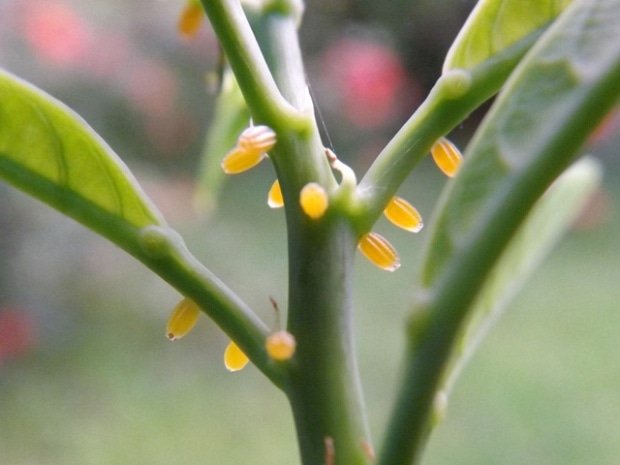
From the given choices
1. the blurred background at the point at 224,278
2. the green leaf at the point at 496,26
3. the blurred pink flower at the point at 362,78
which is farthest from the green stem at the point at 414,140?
the blurred pink flower at the point at 362,78

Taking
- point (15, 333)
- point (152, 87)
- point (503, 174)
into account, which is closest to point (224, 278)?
point (15, 333)

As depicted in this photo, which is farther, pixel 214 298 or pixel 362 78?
pixel 362 78

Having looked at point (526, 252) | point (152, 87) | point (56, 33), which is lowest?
point (152, 87)

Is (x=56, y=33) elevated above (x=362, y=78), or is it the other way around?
(x=56, y=33)

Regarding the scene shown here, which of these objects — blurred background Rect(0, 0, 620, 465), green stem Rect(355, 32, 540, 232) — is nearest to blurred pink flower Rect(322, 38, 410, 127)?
blurred background Rect(0, 0, 620, 465)

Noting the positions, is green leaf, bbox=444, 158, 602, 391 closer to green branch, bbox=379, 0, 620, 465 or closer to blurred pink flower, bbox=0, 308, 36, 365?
green branch, bbox=379, 0, 620, 465

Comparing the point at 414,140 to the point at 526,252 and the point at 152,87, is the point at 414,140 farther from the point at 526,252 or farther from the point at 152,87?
the point at 152,87
